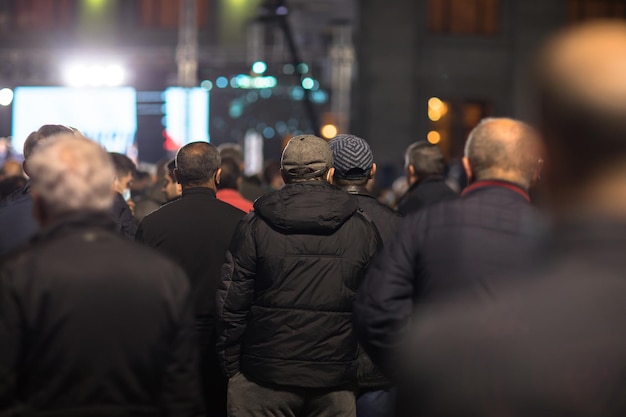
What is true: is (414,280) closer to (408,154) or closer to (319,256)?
(319,256)


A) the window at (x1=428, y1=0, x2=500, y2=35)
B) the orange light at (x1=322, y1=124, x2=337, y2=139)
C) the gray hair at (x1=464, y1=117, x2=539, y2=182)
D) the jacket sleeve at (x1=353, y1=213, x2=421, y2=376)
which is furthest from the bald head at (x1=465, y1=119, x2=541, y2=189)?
the window at (x1=428, y1=0, x2=500, y2=35)

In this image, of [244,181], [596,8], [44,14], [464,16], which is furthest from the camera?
[44,14]

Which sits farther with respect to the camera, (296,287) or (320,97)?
(320,97)

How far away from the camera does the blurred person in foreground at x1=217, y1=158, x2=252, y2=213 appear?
8.16 meters

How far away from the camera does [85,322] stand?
11.8 ft

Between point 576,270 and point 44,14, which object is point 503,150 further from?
point 44,14

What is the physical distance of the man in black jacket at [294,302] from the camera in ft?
18.3

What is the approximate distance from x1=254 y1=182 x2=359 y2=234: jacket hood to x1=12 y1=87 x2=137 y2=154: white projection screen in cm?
1305

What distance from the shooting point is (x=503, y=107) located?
3444cm

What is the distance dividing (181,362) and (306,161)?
220 cm

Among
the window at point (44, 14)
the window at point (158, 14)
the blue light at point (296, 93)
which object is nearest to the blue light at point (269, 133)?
the blue light at point (296, 93)

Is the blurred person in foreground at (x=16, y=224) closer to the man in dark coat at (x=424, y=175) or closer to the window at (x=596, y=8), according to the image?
the man in dark coat at (x=424, y=175)

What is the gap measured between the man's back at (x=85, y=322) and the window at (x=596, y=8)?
33105mm

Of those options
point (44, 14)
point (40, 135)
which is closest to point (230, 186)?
point (40, 135)
